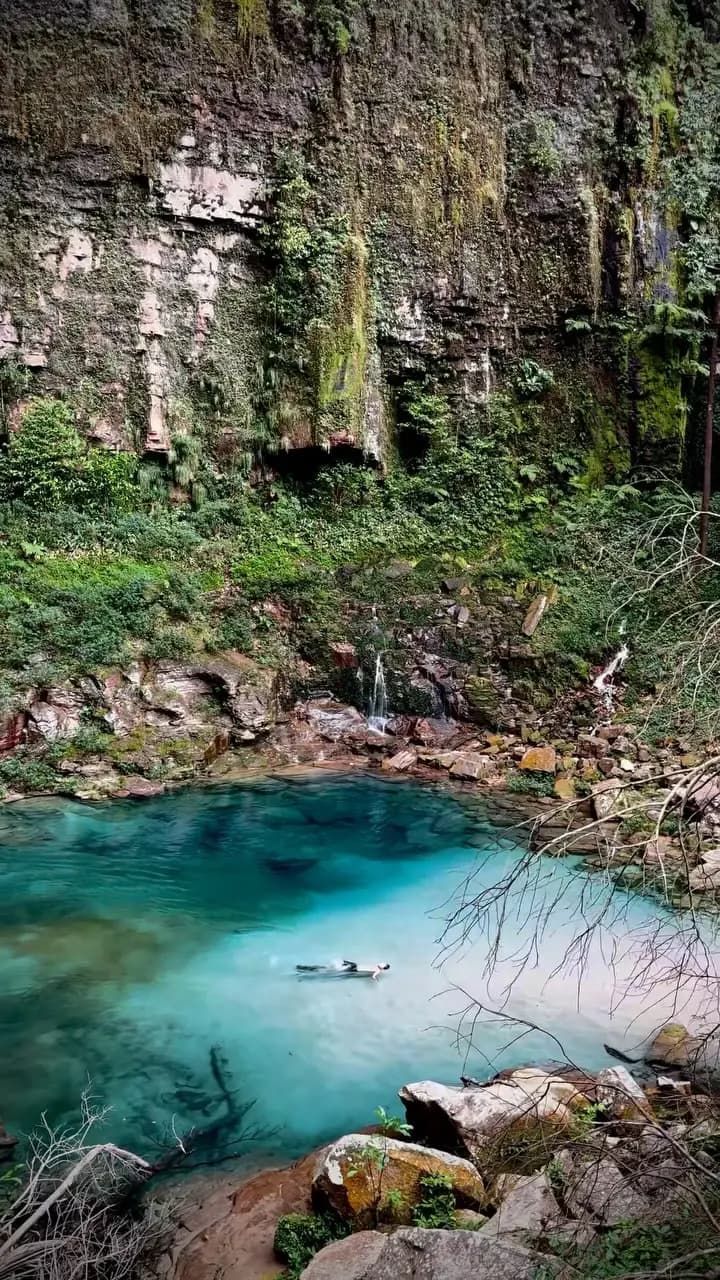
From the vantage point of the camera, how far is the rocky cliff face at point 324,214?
49.2 ft

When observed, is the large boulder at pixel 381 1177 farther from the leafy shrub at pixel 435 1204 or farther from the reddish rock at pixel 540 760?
the reddish rock at pixel 540 760

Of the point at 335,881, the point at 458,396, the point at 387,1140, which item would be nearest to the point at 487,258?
the point at 458,396

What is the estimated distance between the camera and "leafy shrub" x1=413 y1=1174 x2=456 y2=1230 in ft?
13.0

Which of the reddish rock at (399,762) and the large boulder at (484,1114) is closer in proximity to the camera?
the large boulder at (484,1114)

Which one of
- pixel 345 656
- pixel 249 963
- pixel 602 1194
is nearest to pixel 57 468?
pixel 345 656

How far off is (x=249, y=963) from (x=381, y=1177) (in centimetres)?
347

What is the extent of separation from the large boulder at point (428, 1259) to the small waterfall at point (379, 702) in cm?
1038

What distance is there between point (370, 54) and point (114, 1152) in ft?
63.2

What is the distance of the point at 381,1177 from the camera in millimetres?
4133

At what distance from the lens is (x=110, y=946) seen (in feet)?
25.0

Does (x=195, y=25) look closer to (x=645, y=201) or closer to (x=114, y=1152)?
(x=645, y=201)

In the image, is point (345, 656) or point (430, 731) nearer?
point (430, 731)

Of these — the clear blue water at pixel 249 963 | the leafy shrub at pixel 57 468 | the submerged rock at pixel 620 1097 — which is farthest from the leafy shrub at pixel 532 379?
the submerged rock at pixel 620 1097

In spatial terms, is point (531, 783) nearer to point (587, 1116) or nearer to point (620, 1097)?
point (620, 1097)
